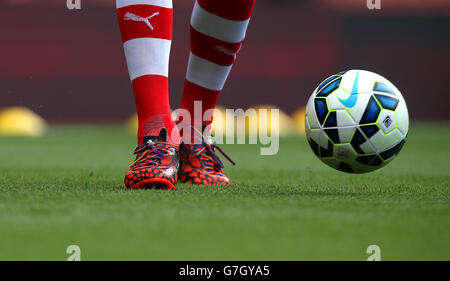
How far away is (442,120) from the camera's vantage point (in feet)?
36.1

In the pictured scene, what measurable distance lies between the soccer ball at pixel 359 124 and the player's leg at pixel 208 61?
1.10ft

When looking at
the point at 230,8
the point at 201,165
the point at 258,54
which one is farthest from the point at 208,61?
the point at 258,54

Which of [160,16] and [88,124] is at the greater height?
[88,124]

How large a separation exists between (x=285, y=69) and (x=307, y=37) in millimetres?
643

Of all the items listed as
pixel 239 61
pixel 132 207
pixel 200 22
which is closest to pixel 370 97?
pixel 200 22

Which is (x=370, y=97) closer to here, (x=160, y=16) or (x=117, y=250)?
(x=160, y=16)

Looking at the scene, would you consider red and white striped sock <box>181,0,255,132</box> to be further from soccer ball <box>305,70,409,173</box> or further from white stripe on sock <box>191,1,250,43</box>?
soccer ball <box>305,70,409,173</box>

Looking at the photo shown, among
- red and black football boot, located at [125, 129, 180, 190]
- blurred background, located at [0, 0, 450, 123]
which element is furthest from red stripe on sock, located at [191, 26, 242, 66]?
blurred background, located at [0, 0, 450, 123]

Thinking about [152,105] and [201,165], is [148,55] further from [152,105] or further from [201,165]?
[201,165]

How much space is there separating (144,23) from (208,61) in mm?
286

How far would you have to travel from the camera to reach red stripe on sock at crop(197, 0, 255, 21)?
1.85m

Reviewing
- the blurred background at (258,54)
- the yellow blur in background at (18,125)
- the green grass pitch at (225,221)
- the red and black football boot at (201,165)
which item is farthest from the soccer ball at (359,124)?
the blurred background at (258,54)

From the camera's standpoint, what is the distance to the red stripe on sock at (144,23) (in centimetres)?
179
